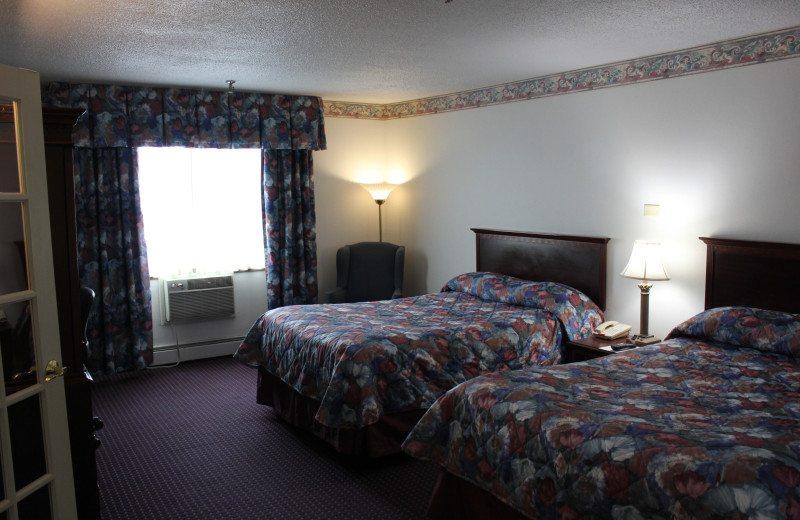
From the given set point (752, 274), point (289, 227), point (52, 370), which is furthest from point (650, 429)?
point (289, 227)

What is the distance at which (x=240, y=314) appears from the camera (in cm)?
620

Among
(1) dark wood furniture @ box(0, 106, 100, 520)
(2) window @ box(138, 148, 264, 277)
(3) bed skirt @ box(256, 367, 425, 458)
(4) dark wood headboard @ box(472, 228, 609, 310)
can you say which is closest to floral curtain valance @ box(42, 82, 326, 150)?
(2) window @ box(138, 148, 264, 277)

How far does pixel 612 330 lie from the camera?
4.26 meters

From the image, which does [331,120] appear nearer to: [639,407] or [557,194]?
[557,194]

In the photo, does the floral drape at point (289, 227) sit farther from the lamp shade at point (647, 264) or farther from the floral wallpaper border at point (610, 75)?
the lamp shade at point (647, 264)

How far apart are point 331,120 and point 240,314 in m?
2.17

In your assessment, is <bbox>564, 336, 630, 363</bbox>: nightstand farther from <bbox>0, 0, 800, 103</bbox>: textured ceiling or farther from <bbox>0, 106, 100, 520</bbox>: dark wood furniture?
<bbox>0, 106, 100, 520</bbox>: dark wood furniture

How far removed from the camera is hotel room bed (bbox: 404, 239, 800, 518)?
79.7 inches

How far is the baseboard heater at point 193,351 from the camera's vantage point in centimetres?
580

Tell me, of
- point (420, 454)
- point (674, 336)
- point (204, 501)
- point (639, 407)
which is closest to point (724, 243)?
point (674, 336)

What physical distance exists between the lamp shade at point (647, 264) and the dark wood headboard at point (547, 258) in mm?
481

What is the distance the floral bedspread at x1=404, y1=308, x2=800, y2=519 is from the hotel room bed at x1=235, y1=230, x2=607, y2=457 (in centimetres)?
65

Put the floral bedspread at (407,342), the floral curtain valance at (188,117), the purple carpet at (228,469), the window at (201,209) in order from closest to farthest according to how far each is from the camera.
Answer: the purple carpet at (228,469) → the floral bedspread at (407,342) → the floral curtain valance at (188,117) → the window at (201,209)

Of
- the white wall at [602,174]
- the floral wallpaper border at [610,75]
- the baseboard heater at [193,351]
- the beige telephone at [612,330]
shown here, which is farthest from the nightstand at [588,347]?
the baseboard heater at [193,351]
